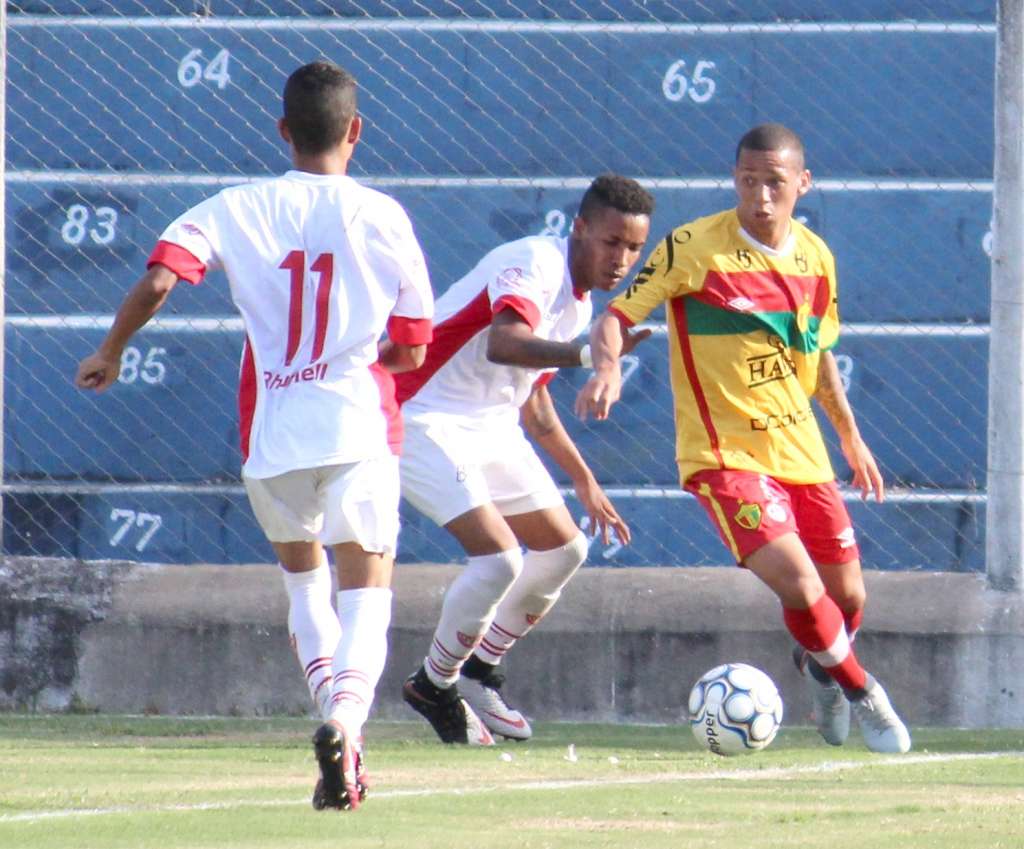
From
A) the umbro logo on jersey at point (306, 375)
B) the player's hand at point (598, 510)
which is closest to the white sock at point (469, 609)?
the player's hand at point (598, 510)

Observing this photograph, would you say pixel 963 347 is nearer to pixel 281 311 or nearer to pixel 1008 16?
pixel 1008 16

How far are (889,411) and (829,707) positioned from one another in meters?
2.07

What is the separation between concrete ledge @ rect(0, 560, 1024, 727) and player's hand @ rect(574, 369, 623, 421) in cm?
222

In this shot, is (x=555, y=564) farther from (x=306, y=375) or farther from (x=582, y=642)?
(x=306, y=375)

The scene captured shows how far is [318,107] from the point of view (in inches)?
196

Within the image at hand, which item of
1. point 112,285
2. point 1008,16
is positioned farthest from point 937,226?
point 112,285

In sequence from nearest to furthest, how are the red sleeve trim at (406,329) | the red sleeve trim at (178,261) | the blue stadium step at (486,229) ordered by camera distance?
the red sleeve trim at (178,261) → the red sleeve trim at (406,329) → the blue stadium step at (486,229)

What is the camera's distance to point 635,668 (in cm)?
753

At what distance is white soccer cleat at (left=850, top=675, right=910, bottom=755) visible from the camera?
21.0 feet

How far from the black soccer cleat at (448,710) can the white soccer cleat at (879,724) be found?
1.15m

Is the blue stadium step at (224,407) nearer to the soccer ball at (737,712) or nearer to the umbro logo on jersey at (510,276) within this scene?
the umbro logo on jersey at (510,276)

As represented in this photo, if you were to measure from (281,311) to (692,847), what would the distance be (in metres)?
1.53

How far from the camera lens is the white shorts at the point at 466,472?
6.60m

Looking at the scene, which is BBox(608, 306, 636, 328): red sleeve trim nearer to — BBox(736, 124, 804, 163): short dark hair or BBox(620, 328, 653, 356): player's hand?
BBox(620, 328, 653, 356): player's hand
